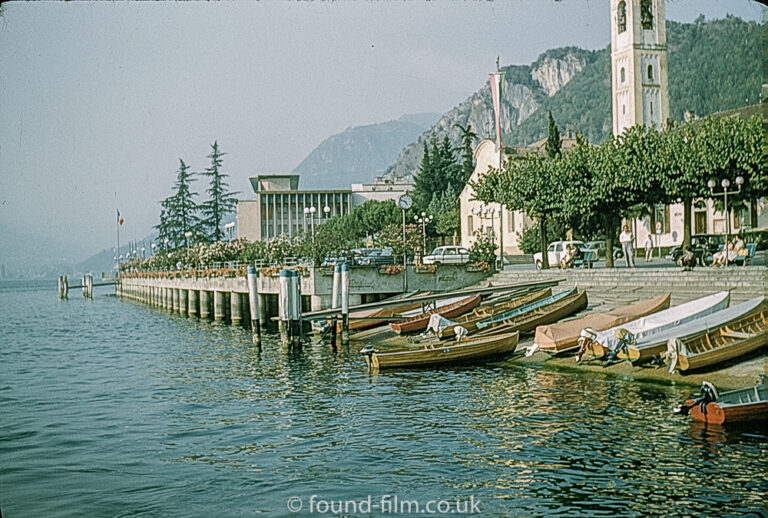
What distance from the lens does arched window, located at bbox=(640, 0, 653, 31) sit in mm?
64900

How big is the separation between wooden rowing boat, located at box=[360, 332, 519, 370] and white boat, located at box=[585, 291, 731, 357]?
2.99 metres

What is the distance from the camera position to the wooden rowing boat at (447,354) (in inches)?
864

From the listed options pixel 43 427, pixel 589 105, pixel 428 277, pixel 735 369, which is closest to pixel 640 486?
pixel 735 369

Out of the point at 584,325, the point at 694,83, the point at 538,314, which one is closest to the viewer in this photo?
the point at 584,325

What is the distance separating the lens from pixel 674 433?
13.7m

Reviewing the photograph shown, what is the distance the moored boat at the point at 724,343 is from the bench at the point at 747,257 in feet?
25.7

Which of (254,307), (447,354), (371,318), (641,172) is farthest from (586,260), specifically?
(447,354)

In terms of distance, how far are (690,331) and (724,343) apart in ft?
3.07

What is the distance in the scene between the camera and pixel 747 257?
87.9 ft

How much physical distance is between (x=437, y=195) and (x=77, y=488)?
86435mm

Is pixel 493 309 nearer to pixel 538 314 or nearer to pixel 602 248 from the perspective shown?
pixel 538 314

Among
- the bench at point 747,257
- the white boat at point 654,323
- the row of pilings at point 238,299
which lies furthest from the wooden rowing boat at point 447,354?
the bench at point 747,257

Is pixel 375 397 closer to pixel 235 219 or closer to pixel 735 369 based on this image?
pixel 735 369

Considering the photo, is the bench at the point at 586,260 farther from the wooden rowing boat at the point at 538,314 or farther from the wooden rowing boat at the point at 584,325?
the wooden rowing boat at the point at 584,325
